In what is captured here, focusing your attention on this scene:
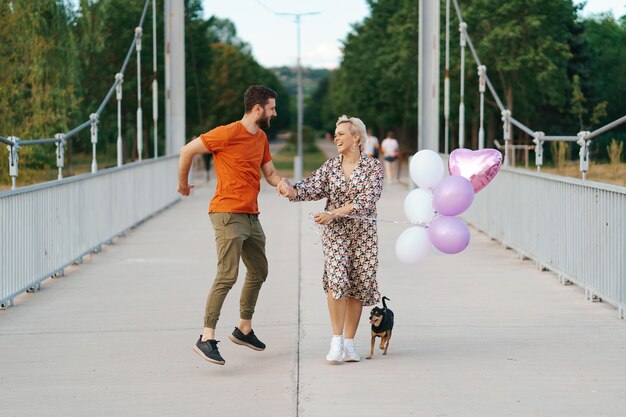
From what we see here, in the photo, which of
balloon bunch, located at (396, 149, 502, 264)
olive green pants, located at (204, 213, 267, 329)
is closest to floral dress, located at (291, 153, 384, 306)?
Result: balloon bunch, located at (396, 149, 502, 264)

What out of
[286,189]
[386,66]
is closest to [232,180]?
[286,189]

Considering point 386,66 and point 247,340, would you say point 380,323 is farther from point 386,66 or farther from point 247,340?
point 386,66

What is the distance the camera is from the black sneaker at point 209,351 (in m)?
7.85

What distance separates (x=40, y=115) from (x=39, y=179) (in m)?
1.51

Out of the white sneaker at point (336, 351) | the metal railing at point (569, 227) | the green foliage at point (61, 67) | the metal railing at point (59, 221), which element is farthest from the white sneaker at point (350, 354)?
the green foliage at point (61, 67)

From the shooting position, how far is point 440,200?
8.15m

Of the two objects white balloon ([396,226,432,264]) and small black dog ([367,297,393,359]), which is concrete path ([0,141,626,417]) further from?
white balloon ([396,226,432,264])

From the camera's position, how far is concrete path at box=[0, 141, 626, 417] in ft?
22.8

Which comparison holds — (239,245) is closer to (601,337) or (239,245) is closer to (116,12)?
(601,337)

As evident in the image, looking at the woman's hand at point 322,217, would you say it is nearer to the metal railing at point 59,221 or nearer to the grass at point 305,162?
the metal railing at point 59,221

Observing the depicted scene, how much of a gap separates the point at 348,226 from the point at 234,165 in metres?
0.79

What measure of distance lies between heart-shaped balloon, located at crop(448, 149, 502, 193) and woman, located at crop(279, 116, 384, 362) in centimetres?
66

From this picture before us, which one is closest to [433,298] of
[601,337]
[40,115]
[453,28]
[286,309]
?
[286,309]

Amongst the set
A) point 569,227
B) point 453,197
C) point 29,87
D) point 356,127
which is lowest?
point 569,227
